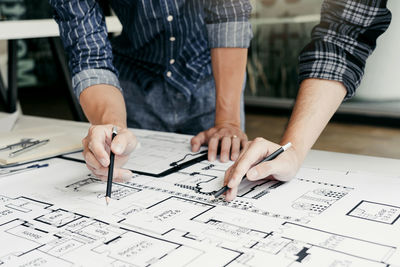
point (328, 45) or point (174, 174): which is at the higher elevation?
point (328, 45)

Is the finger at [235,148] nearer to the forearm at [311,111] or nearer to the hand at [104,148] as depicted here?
the forearm at [311,111]

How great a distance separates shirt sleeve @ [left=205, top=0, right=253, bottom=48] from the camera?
1.14 m

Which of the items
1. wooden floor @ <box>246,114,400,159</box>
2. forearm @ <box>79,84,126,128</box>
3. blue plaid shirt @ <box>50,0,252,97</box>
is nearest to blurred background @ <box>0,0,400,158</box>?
wooden floor @ <box>246,114,400,159</box>

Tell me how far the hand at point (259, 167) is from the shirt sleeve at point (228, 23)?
42 centimetres

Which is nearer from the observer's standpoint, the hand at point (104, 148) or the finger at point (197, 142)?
the hand at point (104, 148)

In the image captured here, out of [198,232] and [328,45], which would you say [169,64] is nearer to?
[328,45]

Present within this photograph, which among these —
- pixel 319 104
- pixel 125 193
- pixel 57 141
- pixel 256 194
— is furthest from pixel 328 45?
Answer: pixel 57 141

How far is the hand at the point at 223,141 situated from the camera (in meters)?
0.95

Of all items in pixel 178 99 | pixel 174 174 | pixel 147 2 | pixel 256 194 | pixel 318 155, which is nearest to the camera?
pixel 256 194

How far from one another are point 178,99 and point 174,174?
17.5 inches

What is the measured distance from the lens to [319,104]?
2.98ft

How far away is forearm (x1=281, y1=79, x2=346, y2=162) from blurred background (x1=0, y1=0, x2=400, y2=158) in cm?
213

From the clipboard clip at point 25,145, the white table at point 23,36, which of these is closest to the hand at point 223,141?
the clipboard clip at point 25,145

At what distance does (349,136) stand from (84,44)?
266 cm
